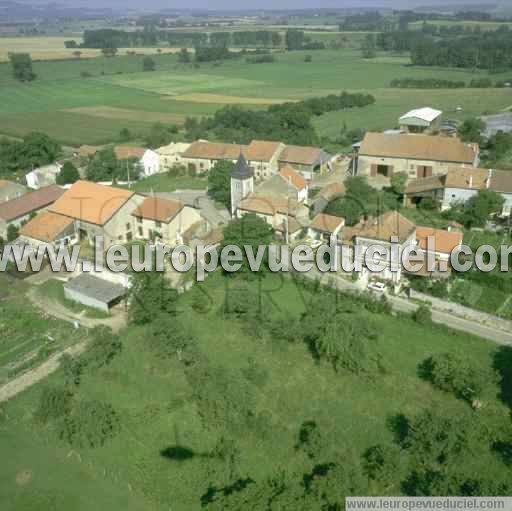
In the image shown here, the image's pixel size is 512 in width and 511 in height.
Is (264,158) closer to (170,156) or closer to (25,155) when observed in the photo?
(170,156)

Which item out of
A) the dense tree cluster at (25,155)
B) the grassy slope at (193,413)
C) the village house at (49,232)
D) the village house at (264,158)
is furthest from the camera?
the dense tree cluster at (25,155)

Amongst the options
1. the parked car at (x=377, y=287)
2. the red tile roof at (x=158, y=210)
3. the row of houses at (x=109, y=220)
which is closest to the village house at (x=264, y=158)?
Answer: the row of houses at (x=109, y=220)

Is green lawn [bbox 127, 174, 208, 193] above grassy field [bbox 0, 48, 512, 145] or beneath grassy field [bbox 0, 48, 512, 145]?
beneath

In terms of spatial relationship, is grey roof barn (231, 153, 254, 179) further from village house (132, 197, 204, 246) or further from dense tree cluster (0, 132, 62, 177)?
dense tree cluster (0, 132, 62, 177)

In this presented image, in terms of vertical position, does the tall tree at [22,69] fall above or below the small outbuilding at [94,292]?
above

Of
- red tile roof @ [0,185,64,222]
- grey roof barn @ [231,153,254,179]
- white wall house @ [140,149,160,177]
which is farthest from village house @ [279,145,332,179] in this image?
red tile roof @ [0,185,64,222]

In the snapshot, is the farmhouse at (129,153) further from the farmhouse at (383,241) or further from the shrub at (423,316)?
the shrub at (423,316)

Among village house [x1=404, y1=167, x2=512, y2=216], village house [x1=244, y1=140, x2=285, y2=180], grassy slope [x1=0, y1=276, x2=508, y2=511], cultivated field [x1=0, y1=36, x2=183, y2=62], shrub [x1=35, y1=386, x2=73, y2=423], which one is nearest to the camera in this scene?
grassy slope [x1=0, y1=276, x2=508, y2=511]
